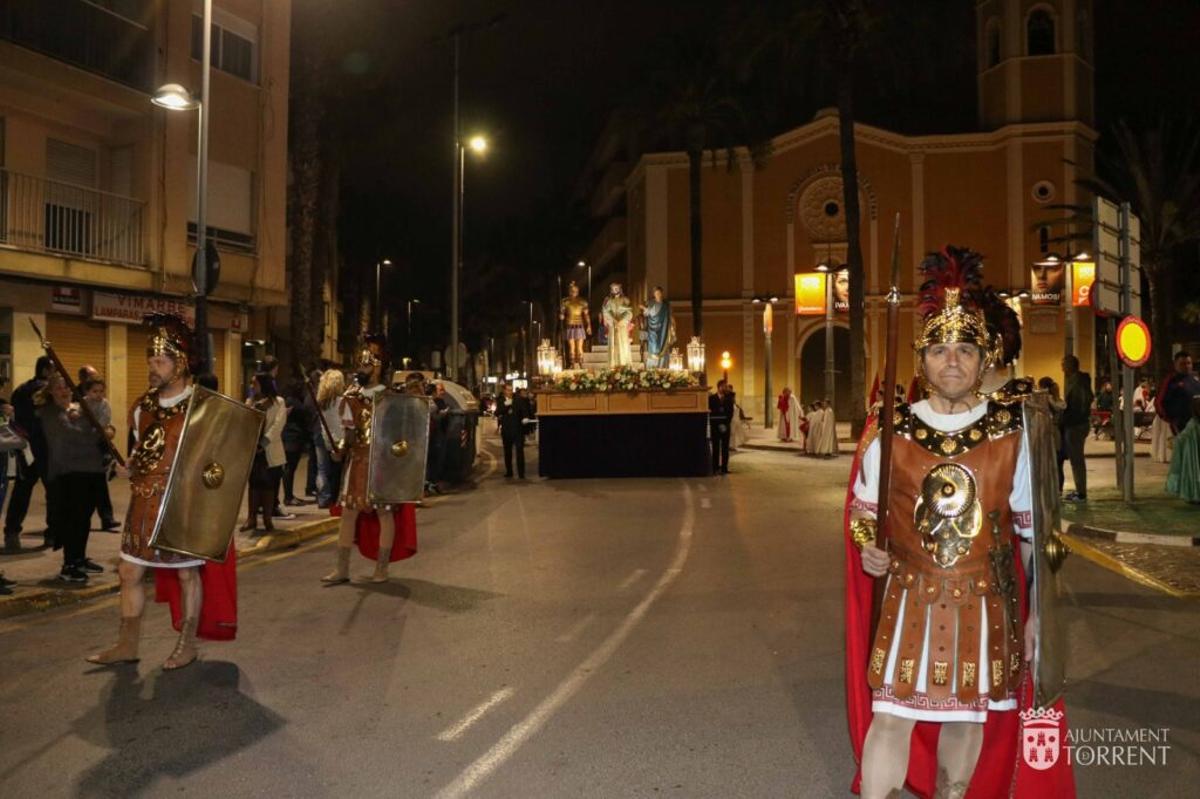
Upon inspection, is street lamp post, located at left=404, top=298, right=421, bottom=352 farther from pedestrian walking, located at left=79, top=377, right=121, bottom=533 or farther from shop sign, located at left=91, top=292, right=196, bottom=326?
pedestrian walking, located at left=79, top=377, right=121, bottom=533

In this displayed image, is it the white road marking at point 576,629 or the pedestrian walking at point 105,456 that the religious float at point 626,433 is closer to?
the pedestrian walking at point 105,456

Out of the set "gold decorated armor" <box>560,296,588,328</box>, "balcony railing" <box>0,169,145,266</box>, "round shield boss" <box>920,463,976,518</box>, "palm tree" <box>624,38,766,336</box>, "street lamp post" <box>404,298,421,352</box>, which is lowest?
"round shield boss" <box>920,463,976,518</box>

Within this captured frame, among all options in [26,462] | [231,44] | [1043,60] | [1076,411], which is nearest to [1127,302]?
[1076,411]

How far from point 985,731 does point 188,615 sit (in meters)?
4.69

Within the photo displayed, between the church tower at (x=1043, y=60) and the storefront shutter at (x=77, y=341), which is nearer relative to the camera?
the storefront shutter at (x=77, y=341)

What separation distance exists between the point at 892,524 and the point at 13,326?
19387mm

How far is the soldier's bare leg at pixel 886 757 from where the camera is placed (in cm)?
354

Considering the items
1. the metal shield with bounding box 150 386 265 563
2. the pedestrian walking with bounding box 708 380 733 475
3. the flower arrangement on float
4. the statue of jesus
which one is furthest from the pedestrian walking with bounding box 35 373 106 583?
the statue of jesus

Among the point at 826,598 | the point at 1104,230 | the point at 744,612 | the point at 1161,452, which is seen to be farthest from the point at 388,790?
the point at 1161,452

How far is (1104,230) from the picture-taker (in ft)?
44.1

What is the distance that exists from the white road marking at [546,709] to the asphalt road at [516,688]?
2cm

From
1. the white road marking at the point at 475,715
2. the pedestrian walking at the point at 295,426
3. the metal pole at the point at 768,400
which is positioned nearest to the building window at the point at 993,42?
the metal pole at the point at 768,400

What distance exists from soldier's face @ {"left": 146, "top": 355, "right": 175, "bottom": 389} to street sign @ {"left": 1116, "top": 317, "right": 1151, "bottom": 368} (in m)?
11.2

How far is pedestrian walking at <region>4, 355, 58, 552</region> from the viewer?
34.7 ft
